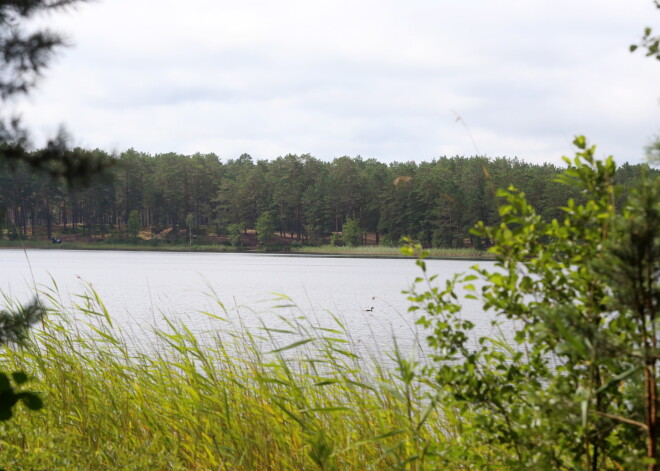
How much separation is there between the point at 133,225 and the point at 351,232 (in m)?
26.6

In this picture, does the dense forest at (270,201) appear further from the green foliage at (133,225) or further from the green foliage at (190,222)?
the green foliage at (133,225)

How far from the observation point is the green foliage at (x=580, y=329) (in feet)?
6.06

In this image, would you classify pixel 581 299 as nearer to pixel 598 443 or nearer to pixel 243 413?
pixel 598 443

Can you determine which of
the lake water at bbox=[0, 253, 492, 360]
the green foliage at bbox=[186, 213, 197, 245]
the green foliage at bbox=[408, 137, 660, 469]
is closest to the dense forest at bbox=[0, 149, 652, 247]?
the green foliage at bbox=[186, 213, 197, 245]

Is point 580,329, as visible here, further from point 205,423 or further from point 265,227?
point 265,227

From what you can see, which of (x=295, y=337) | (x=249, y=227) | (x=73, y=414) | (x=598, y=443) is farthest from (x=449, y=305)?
(x=249, y=227)

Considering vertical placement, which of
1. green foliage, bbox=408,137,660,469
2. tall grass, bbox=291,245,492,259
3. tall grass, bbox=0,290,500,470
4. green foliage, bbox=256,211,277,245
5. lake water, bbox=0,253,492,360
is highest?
green foliage, bbox=256,211,277,245

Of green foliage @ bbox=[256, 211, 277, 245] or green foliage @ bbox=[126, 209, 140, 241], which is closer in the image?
green foliage @ bbox=[126, 209, 140, 241]

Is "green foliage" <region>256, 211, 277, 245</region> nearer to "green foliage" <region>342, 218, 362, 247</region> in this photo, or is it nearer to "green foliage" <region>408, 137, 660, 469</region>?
"green foliage" <region>342, 218, 362, 247</region>

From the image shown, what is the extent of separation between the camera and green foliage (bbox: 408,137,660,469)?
1.85m

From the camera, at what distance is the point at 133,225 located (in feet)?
255

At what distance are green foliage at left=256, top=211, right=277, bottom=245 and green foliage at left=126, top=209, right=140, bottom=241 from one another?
14675mm

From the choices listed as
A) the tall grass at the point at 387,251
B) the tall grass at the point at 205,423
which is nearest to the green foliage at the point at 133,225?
the tall grass at the point at 387,251

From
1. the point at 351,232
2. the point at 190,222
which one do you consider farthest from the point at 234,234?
the point at 351,232
